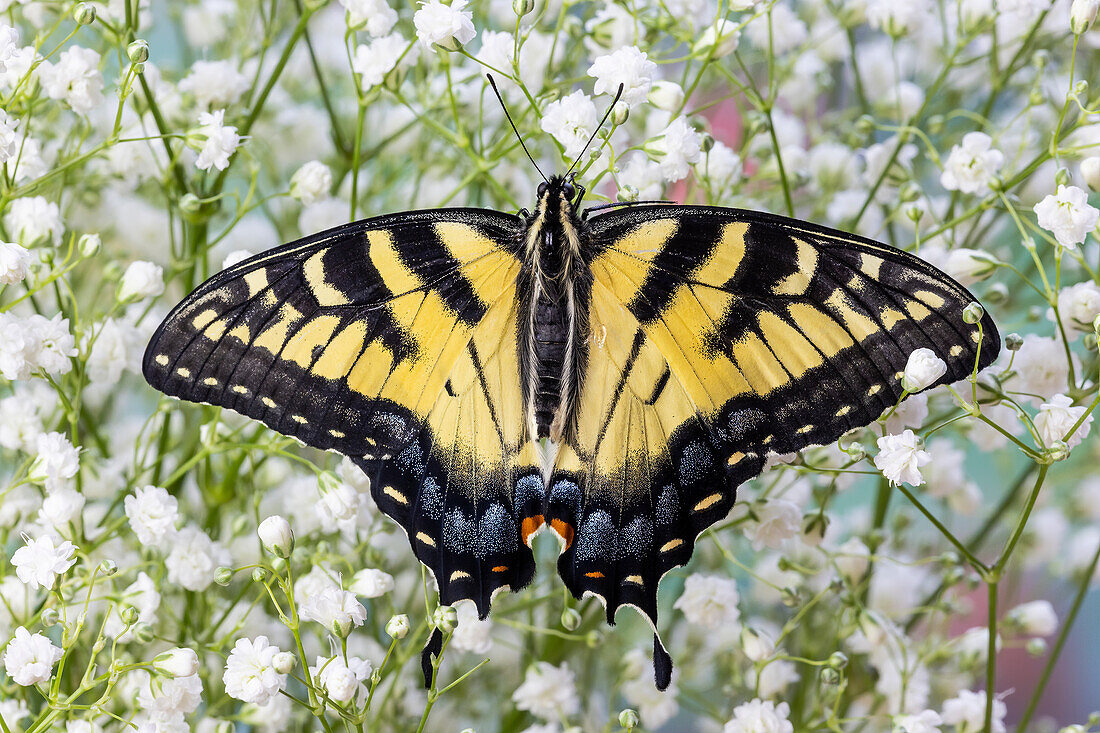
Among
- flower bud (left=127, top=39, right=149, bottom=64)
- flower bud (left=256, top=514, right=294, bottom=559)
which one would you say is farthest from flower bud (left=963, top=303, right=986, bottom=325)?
flower bud (left=127, top=39, right=149, bottom=64)

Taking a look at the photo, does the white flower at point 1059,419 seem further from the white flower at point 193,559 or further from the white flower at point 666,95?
the white flower at point 193,559

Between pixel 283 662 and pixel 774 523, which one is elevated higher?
pixel 774 523

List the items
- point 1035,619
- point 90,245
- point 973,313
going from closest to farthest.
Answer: point 973,313 → point 90,245 → point 1035,619

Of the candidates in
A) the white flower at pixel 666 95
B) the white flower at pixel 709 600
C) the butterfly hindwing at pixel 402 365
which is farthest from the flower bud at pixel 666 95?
the white flower at pixel 709 600

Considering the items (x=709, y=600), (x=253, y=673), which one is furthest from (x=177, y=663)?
(x=709, y=600)

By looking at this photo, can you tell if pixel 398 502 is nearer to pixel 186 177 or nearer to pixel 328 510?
pixel 328 510

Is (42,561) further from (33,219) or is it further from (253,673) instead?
(33,219)

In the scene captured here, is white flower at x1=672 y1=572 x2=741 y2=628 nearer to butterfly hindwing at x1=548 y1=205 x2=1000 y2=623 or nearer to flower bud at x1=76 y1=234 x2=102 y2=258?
butterfly hindwing at x1=548 y1=205 x2=1000 y2=623
